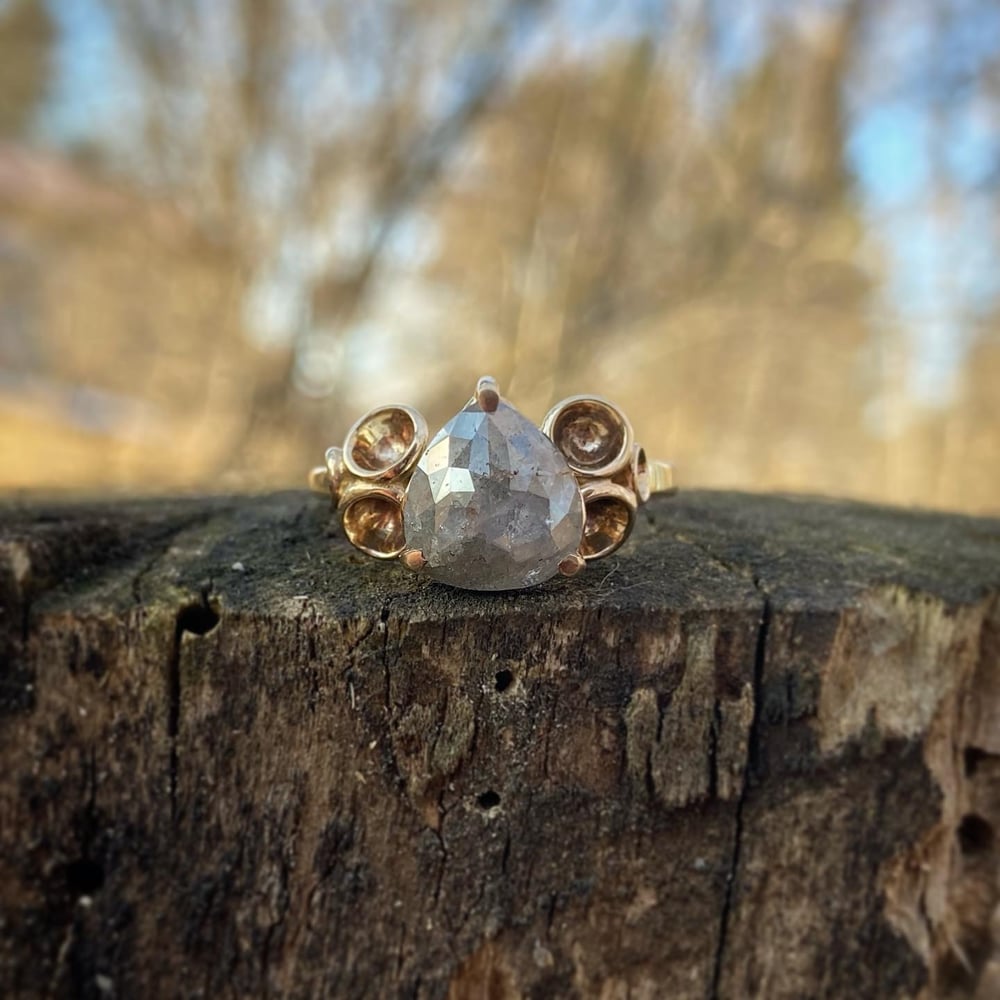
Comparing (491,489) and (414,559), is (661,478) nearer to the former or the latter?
(491,489)

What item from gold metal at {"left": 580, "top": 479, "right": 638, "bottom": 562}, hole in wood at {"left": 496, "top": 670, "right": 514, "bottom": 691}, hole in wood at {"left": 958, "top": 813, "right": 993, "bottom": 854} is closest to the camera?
hole in wood at {"left": 496, "top": 670, "right": 514, "bottom": 691}

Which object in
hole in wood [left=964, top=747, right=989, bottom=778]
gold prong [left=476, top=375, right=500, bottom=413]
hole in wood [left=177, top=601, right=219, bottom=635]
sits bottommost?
hole in wood [left=964, top=747, right=989, bottom=778]

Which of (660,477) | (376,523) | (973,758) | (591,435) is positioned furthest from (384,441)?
(973,758)

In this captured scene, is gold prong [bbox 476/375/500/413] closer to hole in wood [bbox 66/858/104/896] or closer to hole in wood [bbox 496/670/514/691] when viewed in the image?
hole in wood [bbox 496/670/514/691]

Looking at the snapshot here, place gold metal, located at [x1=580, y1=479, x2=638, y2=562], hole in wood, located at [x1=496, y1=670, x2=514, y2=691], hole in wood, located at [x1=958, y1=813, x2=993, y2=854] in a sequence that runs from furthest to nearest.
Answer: hole in wood, located at [x1=958, y1=813, x2=993, y2=854] < gold metal, located at [x1=580, y1=479, x2=638, y2=562] < hole in wood, located at [x1=496, y1=670, x2=514, y2=691]

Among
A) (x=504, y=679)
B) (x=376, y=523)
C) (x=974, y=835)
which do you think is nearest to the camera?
(x=504, y=679)

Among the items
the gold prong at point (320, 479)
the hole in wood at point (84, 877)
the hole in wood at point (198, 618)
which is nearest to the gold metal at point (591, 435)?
the gold prong at point (320, 479)

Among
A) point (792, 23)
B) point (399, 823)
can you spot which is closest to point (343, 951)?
point (399, 823)

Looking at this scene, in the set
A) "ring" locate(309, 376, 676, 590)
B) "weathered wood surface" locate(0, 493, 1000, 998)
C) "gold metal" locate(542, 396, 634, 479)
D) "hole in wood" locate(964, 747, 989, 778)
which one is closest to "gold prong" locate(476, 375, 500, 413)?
"ring" locate(309, 376, 676, 590)
